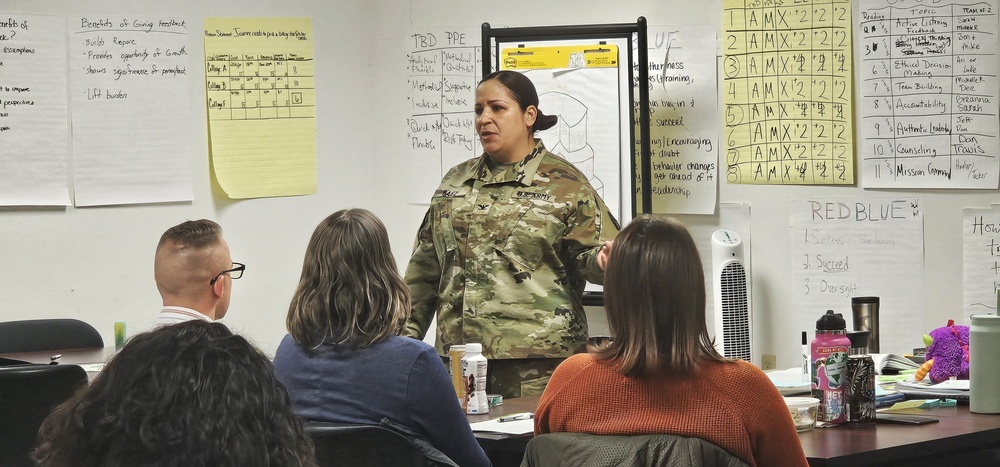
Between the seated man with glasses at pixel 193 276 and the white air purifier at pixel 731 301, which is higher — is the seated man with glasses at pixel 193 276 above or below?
above

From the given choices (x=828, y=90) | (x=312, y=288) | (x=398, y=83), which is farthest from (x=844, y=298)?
(x=312, y=288)

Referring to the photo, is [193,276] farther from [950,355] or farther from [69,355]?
[950,355]

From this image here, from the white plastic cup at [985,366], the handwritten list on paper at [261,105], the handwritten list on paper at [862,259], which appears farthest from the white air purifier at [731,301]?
the handwritten list on paper at [261,105]

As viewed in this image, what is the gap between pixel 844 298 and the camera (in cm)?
416

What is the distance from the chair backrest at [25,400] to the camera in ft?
7.34

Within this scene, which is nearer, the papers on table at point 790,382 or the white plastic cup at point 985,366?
the white plastic cup at point 985,366

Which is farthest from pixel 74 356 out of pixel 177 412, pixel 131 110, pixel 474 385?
pixel 177 412

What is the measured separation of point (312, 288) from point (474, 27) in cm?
289

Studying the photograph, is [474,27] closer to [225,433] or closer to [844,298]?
[844,298]

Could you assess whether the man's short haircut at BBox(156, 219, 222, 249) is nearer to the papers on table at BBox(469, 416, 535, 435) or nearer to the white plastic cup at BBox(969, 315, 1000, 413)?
the papers on table at BBox(469, 416, 535, 435)

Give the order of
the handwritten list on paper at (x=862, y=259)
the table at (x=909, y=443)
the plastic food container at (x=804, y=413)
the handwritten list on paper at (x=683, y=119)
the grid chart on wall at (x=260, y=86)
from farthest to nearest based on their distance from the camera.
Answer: the grid chart on wall at (x=260, y=86), the handwritten list on paper at (x=683, y=119), the handwritten list on paper at (x=862, y=259), the plastic food container at (x=804, y=413), the table at (x=909, y=443)

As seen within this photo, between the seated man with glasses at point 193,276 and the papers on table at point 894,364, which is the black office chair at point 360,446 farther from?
the papers on table at point 894,364

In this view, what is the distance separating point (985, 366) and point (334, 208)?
10.8 ft

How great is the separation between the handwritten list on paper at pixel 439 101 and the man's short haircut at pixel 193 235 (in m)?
2.09
